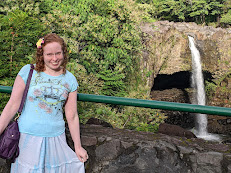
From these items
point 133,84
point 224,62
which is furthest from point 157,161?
point 224,62

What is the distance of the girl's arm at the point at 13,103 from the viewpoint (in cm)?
151

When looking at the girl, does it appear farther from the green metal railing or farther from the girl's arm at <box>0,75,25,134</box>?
the green metal railing

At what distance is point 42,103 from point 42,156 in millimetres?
348

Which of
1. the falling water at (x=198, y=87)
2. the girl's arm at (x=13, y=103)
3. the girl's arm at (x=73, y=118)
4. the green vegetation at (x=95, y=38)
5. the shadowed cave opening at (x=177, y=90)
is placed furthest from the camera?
the shadowed cave opening at (x=177, y=90)

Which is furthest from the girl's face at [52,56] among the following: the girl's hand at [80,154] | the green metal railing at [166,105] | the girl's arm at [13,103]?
the girl's hand at [80,154]

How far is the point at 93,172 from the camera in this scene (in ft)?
6.16

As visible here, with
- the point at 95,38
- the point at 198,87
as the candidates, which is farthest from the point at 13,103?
the point at 198,87

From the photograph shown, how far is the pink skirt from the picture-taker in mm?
1555

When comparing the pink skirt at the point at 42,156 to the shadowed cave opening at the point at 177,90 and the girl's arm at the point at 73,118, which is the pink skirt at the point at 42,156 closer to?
the girl's arm at the point at 73,118

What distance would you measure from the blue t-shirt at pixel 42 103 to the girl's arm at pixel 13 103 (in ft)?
0.14

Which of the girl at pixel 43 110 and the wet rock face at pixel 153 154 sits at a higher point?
the girl at pixel 43 110

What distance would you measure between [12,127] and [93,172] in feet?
2.40

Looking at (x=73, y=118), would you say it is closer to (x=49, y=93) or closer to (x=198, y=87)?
(x=49, y=93)

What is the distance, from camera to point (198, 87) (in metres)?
18.8
